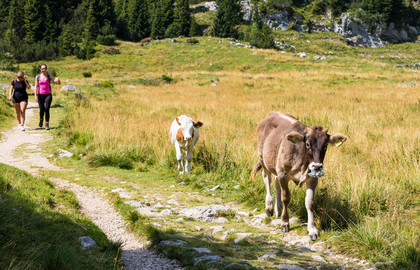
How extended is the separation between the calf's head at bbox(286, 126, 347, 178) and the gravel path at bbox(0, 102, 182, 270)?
219 cm

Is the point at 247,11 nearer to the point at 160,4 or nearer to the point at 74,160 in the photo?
the point at 160,4

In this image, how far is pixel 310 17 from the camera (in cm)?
10462

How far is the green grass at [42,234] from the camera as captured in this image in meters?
2.90

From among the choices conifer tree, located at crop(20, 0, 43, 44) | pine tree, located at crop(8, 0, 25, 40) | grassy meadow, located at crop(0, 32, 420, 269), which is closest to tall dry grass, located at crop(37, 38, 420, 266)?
grassy meadow, located at crop(0, 32, 420, 269)

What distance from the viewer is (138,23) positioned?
84.6m

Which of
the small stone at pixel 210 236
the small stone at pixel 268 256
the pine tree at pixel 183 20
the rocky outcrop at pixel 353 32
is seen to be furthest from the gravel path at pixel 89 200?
the rocky outcrop at pixel 353 32

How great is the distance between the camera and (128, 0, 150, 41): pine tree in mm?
84875

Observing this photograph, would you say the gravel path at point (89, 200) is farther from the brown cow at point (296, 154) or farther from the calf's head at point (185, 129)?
the calf's head at point (185, 129)

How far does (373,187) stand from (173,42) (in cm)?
6377

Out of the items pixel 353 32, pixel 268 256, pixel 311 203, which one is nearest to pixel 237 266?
pixel 268 256

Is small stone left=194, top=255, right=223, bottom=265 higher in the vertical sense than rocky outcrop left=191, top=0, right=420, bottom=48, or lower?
lower

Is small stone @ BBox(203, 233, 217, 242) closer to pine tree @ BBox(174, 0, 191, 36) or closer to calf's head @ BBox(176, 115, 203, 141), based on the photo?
calf's head @ BBox(176, 115, 203, 141)

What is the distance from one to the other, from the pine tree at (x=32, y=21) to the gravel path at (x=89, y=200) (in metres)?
69.3

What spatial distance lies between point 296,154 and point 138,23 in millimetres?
87573
